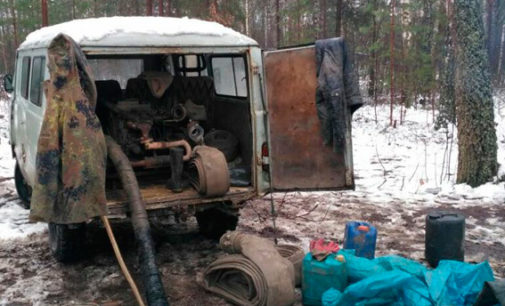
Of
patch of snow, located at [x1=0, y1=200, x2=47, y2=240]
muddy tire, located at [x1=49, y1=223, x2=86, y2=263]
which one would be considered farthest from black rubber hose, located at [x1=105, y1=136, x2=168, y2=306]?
patch of snow, located at [x1=0, y1=200, x2=47, y2=240]

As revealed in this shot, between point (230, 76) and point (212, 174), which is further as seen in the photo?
point (230, 76)

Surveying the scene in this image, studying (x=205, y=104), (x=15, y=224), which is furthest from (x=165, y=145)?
(x=15, y=224)

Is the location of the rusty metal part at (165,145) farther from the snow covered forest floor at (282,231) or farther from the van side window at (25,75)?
the van side window at (25,75)

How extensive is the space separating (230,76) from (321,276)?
2.73m

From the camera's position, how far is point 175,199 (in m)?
4.72

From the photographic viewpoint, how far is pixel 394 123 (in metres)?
14.1

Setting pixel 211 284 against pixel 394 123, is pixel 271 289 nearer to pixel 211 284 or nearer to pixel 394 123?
pixel 211 284

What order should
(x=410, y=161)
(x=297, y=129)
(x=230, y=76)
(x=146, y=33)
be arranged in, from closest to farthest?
(x=146, y=33) < (x=297, y=129) < (x=230, y=76) < (x=410, y=161)

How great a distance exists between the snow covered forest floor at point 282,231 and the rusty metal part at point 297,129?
72 centimetres

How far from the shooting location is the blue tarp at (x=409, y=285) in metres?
3.76

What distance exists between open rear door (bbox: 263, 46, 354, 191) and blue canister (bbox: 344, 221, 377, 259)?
0.89 m

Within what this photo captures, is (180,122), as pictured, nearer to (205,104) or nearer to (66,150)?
(205,104)

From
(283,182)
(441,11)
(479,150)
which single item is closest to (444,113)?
(441,11)

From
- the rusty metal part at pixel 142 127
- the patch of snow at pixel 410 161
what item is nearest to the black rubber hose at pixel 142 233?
the rusty metal part at pixel 142 127
